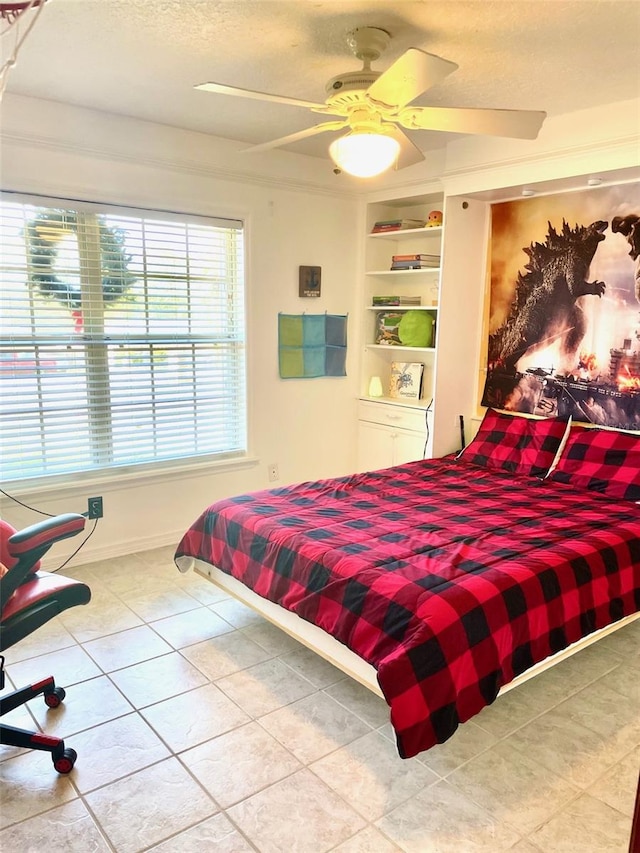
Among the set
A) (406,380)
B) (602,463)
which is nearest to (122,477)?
(406,380)

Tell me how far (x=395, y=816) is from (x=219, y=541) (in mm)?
1392

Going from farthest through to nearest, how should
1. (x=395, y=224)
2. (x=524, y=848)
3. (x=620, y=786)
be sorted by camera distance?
(x=395, y=224) → (x=620, y=786) → (x=524, y=848)

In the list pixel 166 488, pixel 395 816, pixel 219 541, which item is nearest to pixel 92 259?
pixel 166 488

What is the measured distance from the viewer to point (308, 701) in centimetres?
235

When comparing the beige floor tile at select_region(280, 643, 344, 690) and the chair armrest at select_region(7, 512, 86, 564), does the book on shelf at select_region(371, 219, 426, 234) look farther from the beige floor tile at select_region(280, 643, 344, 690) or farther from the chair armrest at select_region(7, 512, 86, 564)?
the chair armrest at select_region(7, 512, 86, 564)

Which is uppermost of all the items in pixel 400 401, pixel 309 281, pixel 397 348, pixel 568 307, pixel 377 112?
pixel 377 112

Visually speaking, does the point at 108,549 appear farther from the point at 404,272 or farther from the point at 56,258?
the point at 404,272

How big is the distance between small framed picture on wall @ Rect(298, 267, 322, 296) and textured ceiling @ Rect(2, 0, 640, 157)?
1176 mm

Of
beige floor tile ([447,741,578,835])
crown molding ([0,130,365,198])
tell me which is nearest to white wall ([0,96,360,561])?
crown molding ([0,130,365,198])

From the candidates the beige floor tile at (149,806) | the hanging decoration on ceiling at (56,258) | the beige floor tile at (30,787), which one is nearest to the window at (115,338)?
the hanging decoration on ceiling at (56,258)

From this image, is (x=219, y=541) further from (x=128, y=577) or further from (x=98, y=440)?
(x=98, y=440)

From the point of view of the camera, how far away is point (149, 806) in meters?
1.83

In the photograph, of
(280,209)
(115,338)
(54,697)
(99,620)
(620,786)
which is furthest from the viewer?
(280,209)

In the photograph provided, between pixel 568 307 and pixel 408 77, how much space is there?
7.13ft
